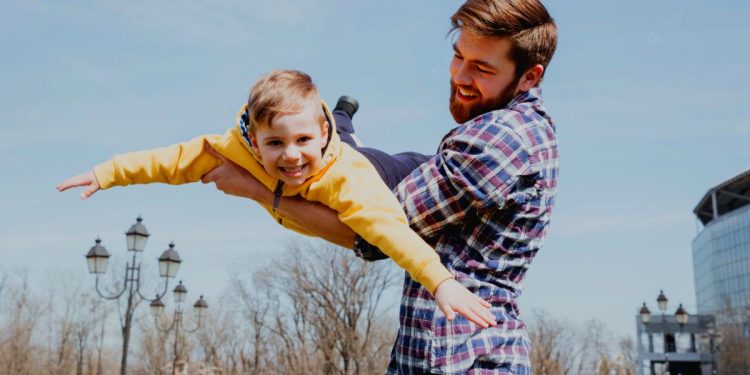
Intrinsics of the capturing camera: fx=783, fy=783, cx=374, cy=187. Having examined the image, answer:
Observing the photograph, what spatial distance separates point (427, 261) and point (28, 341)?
47.3 meters

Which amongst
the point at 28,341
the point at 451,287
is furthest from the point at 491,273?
the point at 28,341

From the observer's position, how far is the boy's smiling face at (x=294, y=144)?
2.63m

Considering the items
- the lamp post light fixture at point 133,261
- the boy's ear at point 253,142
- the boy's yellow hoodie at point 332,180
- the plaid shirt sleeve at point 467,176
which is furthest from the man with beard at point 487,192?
the lamp post light fixture at point 133,261

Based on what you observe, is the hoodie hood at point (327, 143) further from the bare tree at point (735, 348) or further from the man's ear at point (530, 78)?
the bare tree at point (735, 348)

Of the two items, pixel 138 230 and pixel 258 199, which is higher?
pixel 138 230

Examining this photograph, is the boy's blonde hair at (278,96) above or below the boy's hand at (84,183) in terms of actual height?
above

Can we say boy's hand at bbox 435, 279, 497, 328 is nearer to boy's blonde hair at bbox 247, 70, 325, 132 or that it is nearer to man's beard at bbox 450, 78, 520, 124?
man's beard at bbox 450, 78, 520, 124

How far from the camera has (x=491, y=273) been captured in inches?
92.5

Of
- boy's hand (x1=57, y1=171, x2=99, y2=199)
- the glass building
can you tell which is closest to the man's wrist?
boy's hand (x1=57, y1=171, x2=99, y2=199)

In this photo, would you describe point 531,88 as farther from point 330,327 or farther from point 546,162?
point 330,327

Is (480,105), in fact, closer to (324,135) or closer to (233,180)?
(324,135)

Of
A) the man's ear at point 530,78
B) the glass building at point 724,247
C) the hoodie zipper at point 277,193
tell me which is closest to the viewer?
the man's ear at point 530,78

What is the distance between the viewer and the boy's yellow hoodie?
2324 mm

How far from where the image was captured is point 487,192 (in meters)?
2.31
